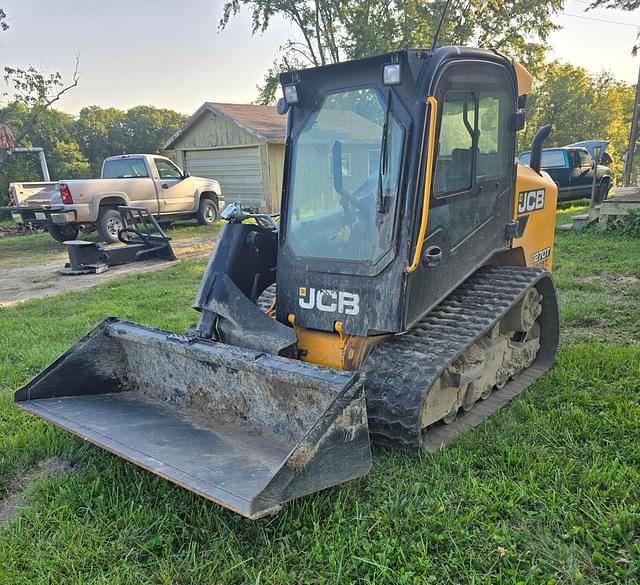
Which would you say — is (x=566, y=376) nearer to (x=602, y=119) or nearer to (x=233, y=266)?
(x=233, y=266)

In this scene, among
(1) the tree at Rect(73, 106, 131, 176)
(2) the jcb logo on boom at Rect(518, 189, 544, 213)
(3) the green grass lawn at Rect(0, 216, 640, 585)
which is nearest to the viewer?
(3) the green grass lawn at Rect(0, 216, 640, 585)

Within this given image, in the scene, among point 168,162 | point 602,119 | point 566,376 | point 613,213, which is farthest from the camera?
point 602,119

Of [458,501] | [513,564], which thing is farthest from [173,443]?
[513,564]

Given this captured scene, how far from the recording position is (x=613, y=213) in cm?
1055

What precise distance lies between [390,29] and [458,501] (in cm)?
2548

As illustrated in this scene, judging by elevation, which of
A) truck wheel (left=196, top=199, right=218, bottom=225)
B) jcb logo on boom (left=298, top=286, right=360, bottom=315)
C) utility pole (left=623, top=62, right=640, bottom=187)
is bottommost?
truck wheel (left=196, top=199, right=218, bottom=225)

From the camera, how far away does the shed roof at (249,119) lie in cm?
1877

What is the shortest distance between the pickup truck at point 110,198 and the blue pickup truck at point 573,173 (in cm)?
956

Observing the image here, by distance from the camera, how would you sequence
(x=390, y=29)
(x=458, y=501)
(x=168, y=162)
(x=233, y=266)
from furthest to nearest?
(x=390, y=29) < (x=168, y=162) < (x=233, y=266) < (x=458, y=501)

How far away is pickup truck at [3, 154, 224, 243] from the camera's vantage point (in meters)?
12.3

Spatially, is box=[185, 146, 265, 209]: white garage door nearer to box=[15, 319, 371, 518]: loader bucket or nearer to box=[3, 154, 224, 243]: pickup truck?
box=[3, 154, 224, 243]: pickup truck

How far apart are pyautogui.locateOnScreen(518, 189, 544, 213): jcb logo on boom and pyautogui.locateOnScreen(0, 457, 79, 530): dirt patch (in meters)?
3.56

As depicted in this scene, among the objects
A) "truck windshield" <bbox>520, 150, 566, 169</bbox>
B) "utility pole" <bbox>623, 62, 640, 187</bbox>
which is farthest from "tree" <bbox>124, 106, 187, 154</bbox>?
"utility pole" <bbox>623, 62, 640, 187</bbox>

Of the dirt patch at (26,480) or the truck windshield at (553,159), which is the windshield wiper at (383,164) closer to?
the dirt patch at (26,480)
